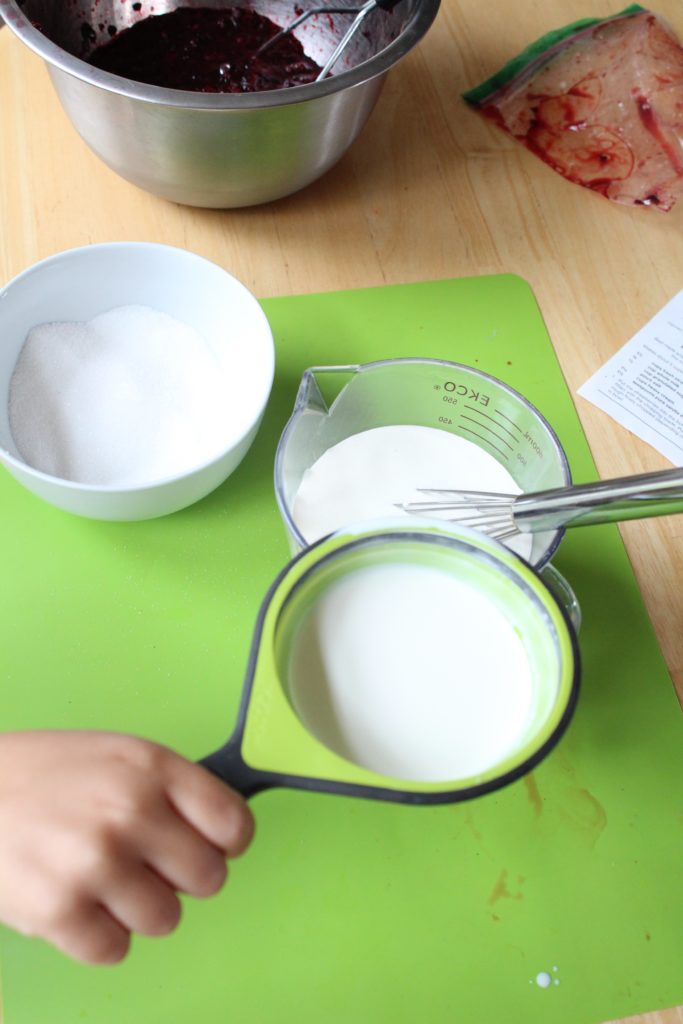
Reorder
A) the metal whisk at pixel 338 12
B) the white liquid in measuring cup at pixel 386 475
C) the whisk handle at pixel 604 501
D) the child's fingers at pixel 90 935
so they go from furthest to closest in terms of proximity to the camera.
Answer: the metal whisk at pixel 338 12
the white liquid in measuring cup at pixel 386 475
the whisk handle at pixel 604 501
the child's fingers at pixel 90 935

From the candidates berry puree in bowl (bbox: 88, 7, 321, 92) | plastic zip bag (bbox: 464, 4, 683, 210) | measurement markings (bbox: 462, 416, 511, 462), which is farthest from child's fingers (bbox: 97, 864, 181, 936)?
plastic zip bag (bbox: 464, 4, 683, 210)

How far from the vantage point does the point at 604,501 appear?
60 cm

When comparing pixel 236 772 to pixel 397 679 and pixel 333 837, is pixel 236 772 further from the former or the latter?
pixel 333 837

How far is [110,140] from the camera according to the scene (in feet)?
2.69

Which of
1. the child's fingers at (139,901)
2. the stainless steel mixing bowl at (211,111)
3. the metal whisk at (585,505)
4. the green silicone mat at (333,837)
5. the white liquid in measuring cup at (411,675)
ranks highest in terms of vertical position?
the stainless steel mixing bowl at (211,111)

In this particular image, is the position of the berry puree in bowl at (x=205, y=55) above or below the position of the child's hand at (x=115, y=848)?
above

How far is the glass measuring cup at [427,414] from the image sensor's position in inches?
28.3

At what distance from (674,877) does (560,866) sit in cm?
8

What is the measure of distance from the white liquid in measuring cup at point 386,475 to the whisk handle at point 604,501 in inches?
2.7

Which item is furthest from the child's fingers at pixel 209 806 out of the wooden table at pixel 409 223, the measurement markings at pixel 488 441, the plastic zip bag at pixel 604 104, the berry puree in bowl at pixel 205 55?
the plastic zip bag at pixel 604 104

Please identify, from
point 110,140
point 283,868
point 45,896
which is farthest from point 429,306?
point 45,896

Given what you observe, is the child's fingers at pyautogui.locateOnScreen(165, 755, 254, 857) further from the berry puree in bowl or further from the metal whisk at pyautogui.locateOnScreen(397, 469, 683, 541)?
the berry puree in bowl

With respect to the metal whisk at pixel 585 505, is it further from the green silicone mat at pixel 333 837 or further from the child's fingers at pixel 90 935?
the child's fingers at pixel 90 935

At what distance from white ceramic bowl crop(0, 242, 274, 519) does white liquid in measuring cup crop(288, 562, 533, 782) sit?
20 cm
